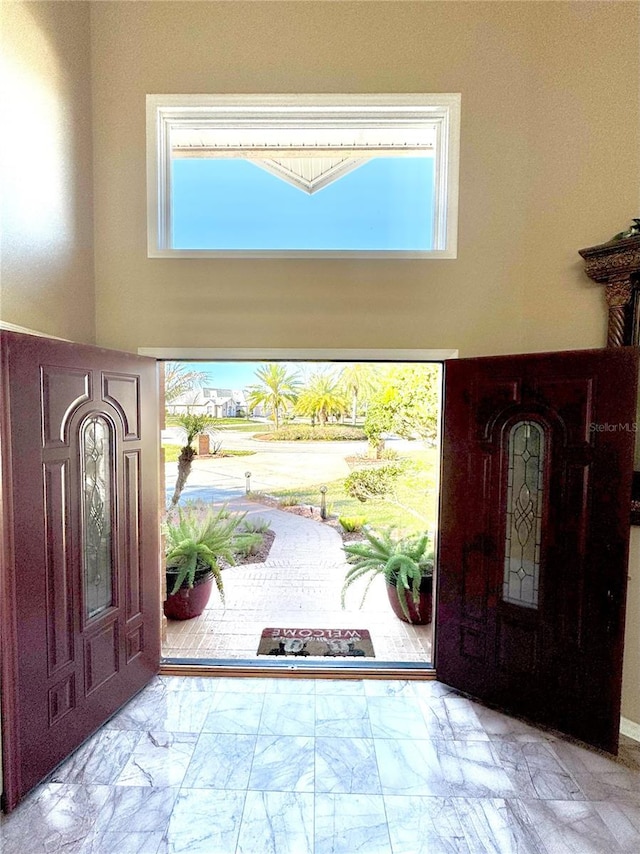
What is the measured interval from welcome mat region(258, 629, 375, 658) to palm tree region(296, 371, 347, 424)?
208 cm

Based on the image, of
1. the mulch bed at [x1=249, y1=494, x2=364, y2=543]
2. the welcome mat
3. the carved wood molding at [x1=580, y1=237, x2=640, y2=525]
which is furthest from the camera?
the mulch bed at [x1=249, y1=494, x2=364, y2=543]

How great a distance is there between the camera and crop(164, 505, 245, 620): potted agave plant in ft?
10.6

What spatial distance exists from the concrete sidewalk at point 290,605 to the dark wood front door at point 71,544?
25.9 inches

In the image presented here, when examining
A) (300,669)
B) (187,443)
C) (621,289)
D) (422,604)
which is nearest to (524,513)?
(621,289)

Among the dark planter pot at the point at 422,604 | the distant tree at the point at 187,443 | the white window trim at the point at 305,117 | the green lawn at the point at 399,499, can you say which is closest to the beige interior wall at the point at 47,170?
the white window trim at the point at 305,117

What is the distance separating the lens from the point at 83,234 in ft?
7.70

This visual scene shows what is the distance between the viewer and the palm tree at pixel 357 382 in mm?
4246

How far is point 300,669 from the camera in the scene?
2531mm

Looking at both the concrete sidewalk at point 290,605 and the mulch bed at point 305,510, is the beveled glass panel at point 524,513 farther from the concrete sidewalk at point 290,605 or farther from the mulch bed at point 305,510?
the mulch bed at point 305,510

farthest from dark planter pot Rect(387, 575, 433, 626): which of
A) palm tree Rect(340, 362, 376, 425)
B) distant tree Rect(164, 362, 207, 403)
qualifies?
distant tree Rect(164, 362, 207, 403)

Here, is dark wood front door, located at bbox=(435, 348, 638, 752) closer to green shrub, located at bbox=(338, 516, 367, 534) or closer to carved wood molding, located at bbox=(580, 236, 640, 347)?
carved wood molding, located at bbox=(580, 236, 640, 347)

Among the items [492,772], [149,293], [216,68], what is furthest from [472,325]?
[492,772]

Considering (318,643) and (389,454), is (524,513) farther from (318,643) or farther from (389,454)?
(389,454)

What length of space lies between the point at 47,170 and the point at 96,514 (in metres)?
1.81
